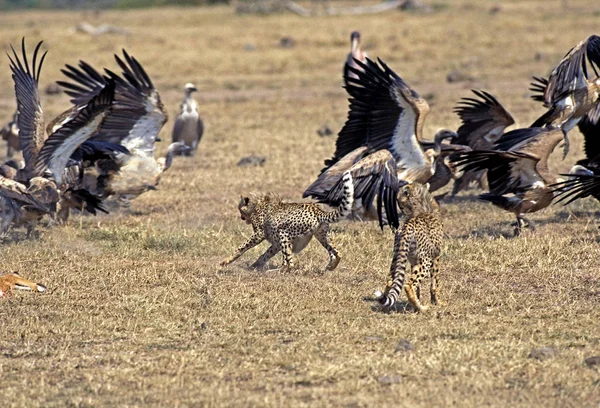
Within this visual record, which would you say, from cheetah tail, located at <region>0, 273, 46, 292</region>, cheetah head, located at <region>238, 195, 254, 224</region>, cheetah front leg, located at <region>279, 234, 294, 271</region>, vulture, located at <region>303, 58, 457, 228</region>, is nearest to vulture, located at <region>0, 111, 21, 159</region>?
vulture, located at <region>303, 58, 457, 228</region>

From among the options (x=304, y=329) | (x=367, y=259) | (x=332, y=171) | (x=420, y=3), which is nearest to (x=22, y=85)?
(x=332, y=171)

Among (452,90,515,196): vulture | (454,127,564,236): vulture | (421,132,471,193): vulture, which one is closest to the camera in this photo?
(454,127,564,236): vulture

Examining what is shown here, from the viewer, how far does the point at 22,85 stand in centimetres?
914

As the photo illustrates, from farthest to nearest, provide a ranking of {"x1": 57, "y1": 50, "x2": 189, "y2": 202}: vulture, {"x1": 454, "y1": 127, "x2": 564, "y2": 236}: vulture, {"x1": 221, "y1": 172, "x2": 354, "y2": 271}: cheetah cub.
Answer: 1. {"x1": 57, "y1": 50, "x2": 189, "y2": 202}: vulture
2. {"x1": 454, "y1": 127, "x2": 564, "y2": 236}: vulture
3. {"x1": 221, "y1": 172, "x2": 354, "y2": 271}: cheetah cub

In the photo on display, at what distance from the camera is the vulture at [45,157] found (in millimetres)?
8125

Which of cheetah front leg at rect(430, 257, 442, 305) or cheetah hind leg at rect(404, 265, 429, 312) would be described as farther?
cheetah front leg at rect(430, 257, 442, 305)

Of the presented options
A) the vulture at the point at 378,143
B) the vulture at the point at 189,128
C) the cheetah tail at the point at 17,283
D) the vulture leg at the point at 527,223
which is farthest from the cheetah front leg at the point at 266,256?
the vulture at the point at 189,128

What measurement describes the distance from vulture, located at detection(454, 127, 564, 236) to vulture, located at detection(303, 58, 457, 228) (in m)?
0.52

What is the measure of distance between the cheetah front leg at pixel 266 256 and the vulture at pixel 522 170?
5.70 ft

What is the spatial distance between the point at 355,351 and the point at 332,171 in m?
3.09

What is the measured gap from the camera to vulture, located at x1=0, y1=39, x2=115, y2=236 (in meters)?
8.12

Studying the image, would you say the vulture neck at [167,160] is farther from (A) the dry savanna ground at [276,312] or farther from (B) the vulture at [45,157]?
(B) the vulture at [45,157]

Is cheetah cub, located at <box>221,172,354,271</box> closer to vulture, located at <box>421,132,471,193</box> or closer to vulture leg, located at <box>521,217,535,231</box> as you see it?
vulture leg, located at <box>521,217,535,231</box>

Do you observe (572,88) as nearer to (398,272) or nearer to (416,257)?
(416,257)
